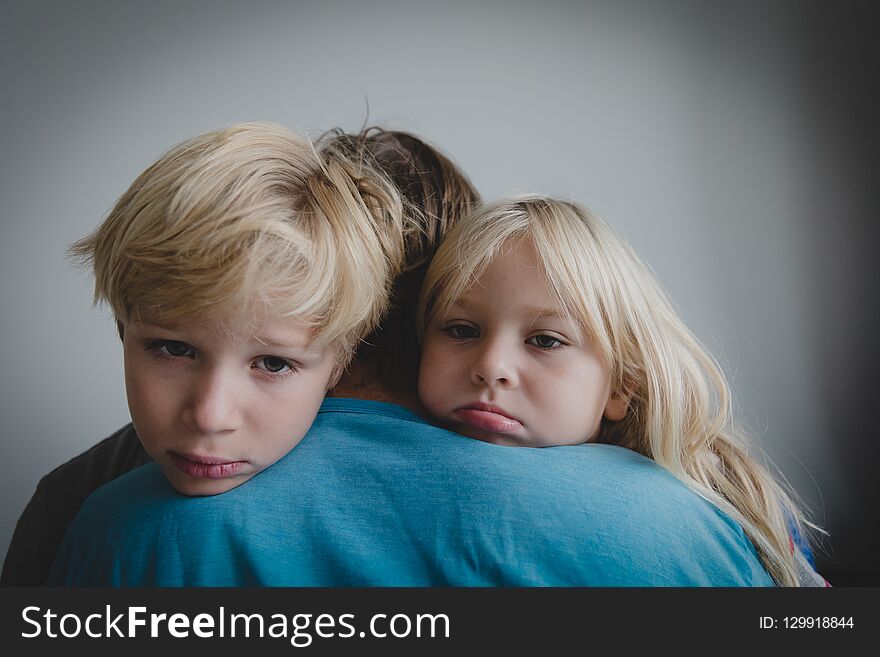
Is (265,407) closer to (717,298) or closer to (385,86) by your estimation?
(385,86)

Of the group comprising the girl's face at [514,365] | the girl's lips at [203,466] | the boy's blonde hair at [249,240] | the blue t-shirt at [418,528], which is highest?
the boy's blonde hair at [249,240]

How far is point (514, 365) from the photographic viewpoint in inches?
37.7

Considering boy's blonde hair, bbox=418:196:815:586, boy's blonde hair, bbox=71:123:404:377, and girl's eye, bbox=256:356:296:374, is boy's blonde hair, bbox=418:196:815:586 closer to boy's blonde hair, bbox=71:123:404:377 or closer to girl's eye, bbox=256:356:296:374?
boy's blonde hair, bbox=71:123:404:377

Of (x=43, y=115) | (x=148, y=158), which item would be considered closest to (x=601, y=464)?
(x=148, y=158)

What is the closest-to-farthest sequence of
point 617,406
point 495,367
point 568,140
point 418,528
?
point 418,528, point 495,367, point 617,406, point 568,140

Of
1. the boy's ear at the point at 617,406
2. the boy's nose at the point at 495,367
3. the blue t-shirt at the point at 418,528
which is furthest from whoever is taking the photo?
the boy's ear at the point at 617,406

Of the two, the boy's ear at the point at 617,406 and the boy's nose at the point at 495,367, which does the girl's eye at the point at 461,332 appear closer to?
the boy's nose at the point at 495,367

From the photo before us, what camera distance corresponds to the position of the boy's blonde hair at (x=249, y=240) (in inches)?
30.9

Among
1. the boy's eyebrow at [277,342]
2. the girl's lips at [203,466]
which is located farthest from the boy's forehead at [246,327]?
the girl's lips at [203,466]

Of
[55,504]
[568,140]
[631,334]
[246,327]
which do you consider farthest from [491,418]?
[568,140]

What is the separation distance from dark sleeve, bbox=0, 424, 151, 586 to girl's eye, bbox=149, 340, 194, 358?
0.35 metres

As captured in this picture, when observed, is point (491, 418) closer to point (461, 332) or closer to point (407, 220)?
point (461, 332)

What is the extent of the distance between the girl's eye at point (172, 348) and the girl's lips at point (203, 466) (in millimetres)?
100

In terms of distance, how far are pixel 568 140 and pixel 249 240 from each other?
1210 mm
